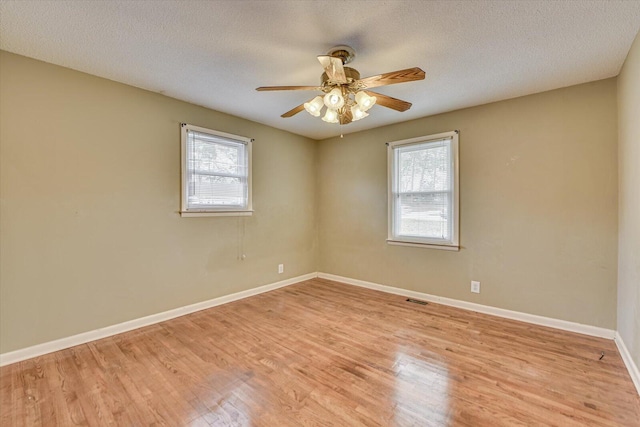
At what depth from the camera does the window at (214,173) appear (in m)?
3.30

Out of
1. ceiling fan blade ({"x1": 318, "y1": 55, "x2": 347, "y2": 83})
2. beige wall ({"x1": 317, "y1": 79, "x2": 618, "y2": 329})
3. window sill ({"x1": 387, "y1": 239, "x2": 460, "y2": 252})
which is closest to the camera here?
ceiling fan blade ({"x1": 318, "y1": 55, "x2": 347, "y2": 83})

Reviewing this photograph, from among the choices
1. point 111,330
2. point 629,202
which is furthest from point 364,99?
point 111,330

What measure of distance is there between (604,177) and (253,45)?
3290mm

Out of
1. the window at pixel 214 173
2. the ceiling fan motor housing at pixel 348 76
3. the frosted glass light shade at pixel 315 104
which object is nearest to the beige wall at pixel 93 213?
the window at pixel 214 173

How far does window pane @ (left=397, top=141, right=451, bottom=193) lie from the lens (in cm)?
360

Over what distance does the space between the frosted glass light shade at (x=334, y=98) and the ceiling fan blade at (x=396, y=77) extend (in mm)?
169

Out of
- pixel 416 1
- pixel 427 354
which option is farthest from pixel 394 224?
pixel 416 1

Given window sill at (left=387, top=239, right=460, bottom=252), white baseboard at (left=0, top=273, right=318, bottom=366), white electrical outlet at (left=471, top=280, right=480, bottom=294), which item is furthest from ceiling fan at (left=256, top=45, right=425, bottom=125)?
white baseboard at (left=0, top=273, right=318, bottom=366)

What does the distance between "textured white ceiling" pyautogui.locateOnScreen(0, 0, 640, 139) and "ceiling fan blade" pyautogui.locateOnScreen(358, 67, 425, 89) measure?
314mm

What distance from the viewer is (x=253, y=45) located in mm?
2150

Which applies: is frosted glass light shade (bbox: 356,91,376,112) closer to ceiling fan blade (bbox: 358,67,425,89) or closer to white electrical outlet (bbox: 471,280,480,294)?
ceiling fan blade (bbox: 358,67,425,89)

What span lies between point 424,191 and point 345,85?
210 cm

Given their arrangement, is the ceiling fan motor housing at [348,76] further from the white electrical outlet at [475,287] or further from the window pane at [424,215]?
the white electrical outlet at [475,287]

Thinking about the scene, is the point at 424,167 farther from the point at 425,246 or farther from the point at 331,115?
the point at 331,115
